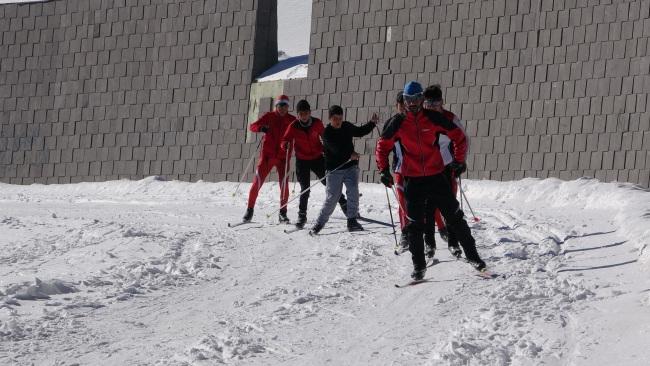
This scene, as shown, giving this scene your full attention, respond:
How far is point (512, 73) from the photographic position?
51.8 ft

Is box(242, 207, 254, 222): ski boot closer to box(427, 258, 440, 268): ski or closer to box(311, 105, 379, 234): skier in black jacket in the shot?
box(311, 105, 379, 234): skier in black jacket

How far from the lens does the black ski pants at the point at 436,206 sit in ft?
26.6

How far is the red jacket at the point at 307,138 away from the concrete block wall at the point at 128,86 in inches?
271

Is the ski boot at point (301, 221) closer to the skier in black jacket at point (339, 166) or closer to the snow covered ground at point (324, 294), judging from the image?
the snow covered ground at point (324, 294)

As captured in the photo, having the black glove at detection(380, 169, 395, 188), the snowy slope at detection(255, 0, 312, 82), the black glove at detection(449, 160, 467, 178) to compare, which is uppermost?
the snowy slope at detection(255, 0, 312, 82)

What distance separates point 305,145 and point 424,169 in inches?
157

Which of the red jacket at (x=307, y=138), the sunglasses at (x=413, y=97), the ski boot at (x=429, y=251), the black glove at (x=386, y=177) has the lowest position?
the ski boot at (x=429, y=251)

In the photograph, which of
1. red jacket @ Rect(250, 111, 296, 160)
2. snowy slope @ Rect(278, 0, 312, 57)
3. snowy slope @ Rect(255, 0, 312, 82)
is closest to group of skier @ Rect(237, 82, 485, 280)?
red jacket @ Rect(250, 111, 296, 160)

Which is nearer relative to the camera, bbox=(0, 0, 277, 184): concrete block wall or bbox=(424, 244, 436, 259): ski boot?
bbox=(424, 244, 436, 259): ski boot

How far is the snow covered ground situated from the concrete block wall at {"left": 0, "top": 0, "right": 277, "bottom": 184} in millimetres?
6716

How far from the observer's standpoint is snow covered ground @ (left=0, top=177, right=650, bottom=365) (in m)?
6.00

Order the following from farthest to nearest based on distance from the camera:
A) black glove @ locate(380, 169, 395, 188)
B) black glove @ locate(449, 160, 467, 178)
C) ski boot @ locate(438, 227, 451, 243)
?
ski boot @ locate(438, 227, 451, 243) → black glove @ locate(380, 169, 395, 188) → black glove @ locate(449, 160, 467, 178)

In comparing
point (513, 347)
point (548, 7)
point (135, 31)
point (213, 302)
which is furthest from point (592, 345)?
point (135, 31)

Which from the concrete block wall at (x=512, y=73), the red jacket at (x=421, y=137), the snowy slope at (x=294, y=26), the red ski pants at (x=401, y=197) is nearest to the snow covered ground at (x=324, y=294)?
the red ski pants at (x=401, y=197)
